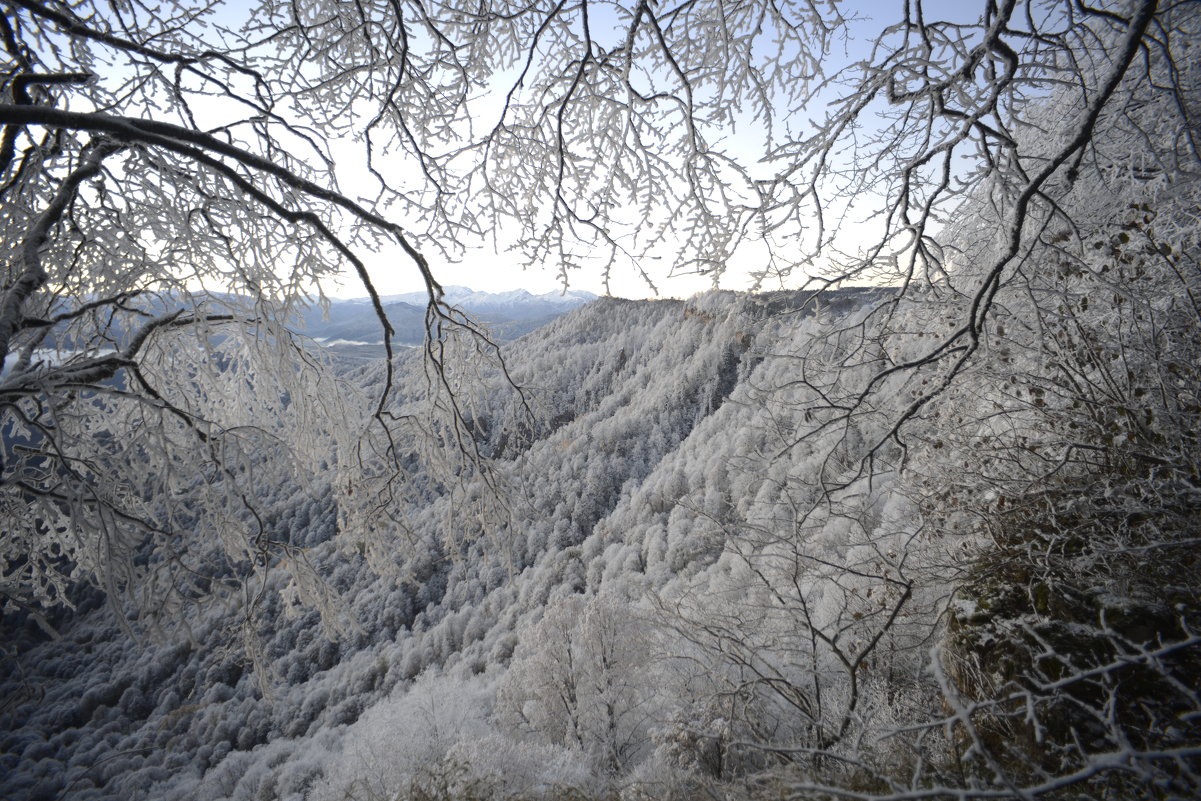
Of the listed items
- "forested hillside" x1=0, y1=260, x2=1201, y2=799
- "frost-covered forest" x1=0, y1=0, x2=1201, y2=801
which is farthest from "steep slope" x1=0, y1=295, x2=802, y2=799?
"frost-covered forest" x1=0, y1=0, x2=1201, y2=801

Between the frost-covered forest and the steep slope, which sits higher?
the frost-covered forest

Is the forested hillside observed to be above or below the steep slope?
above

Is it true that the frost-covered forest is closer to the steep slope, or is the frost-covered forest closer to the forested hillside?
the forested hillside

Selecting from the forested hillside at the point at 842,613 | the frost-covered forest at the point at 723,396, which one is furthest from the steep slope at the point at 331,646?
the frost-covered forest at the point at 723,396

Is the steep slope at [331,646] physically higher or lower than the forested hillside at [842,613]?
lower

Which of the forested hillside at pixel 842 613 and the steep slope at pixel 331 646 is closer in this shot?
the forested hillside at pixel 842 613

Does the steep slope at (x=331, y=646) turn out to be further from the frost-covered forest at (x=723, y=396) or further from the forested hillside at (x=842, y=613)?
the frost-covered forest at (x=723, y=396)

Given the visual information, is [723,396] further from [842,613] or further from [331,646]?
[331,646]

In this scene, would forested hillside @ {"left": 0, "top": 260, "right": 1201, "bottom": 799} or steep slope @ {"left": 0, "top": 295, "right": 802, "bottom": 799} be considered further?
steep slope @ {"left": 0, "top": 295, "right": 802, "bottom": 799}

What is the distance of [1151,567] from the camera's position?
3.05m

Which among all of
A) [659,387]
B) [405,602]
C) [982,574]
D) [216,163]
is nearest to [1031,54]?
[216,163]

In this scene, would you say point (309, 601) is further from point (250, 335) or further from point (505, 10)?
point (505, 10)

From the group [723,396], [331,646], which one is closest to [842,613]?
[723,396]

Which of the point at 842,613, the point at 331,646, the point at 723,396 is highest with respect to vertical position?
the point at 723,396
